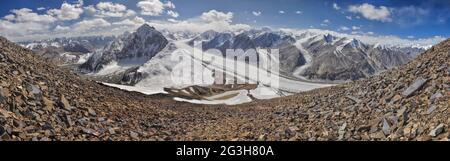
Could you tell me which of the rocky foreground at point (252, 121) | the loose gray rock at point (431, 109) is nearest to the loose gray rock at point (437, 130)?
the rocky foreground at point (252, 121)

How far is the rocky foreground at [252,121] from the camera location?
1606cm

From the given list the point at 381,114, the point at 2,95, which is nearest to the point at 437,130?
the point at 381,114

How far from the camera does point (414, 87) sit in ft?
63.3

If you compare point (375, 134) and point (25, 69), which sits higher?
point (25, 69)

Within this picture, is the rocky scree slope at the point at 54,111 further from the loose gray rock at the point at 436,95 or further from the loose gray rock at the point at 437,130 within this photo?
the loose gray rock at the point at 436,95

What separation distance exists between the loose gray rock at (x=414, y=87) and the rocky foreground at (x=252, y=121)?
0.05 meters

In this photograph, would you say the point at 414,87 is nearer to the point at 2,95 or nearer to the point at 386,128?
the point at 386,128

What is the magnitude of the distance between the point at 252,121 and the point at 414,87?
9808mm

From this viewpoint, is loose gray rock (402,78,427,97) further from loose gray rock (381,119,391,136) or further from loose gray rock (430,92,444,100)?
loose gray rock (381,119,391,136)
